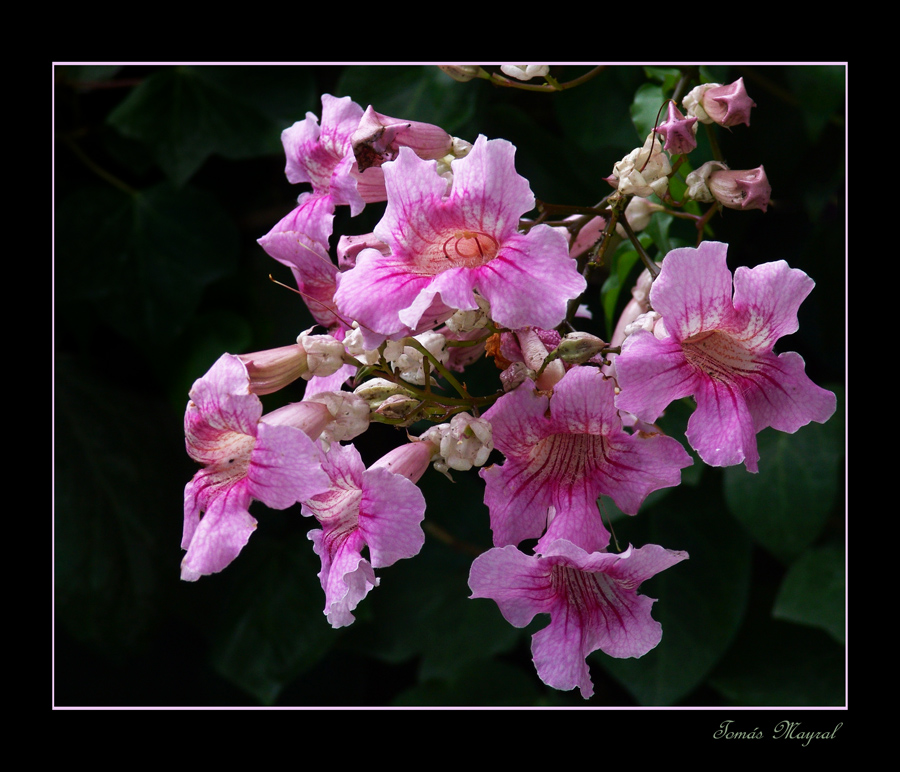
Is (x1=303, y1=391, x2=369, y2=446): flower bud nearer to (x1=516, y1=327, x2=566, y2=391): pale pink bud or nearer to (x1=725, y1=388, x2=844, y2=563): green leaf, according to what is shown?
(x1=516, y1=327, x2=566, y2=391): pale pink bud

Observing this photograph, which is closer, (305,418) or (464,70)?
(305,418)

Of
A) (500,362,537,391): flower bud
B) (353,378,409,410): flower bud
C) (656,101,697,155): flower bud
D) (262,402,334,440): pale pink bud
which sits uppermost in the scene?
(656,101,697,155): flower bud

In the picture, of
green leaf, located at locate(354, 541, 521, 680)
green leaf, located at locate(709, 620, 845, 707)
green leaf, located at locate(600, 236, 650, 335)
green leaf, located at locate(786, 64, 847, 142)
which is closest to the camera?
green leaf, located at locate(600, 236, 650, 335)

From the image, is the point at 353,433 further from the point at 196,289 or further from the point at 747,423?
the point at 196,289

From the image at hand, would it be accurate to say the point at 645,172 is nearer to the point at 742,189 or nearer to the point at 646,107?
the point at 742,189

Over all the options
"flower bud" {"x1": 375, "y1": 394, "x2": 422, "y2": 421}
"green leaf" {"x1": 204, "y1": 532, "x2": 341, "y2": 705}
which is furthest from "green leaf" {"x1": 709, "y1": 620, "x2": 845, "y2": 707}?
"flower bud" {"x1": 375, "y1": 394, "x2": 422, "y2": 421}

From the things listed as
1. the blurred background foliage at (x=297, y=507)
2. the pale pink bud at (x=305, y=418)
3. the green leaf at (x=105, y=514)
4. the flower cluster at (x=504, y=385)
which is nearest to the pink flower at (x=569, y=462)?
the flower cluster at (x=504, y=385)

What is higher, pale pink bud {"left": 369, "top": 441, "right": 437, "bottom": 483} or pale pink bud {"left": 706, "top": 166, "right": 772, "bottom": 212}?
pale pink bud {"left": 706, "top": 166, "right": 772, "bottom": 212}

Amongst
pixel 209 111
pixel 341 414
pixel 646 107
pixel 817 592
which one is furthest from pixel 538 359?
pixel 209 111
